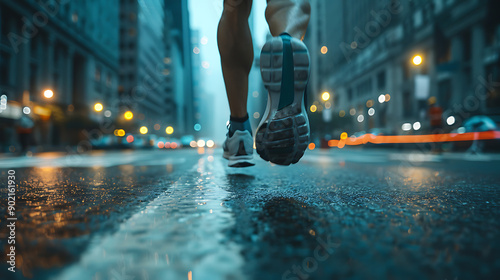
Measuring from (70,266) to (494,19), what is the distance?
31.6 metres

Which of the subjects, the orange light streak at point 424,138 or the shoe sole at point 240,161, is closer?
the shoe sole at point 240,161

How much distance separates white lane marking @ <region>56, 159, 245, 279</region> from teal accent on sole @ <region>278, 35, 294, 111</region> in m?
1.00

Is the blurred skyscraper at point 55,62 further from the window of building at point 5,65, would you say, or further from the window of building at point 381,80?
the window of building at point 381,80

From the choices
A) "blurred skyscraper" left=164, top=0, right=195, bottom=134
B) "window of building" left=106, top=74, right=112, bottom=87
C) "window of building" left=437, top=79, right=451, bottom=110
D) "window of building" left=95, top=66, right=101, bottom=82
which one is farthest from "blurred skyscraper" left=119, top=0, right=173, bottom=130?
"window of building" left=437, top=79, right=451, bottom=110

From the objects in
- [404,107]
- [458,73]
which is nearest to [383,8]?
[404,107]

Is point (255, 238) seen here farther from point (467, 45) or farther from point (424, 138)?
point (467, 45)

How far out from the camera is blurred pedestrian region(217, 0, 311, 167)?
6.77 ft

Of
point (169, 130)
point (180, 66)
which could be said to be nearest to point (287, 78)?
point (169, 130)

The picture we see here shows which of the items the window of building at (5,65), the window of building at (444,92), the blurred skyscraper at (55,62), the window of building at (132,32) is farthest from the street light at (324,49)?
the window of building at (5,65)

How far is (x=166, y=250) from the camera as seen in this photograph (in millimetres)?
787

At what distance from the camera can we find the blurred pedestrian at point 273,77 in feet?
6.77

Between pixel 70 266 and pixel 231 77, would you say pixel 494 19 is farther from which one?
pixel 70 266

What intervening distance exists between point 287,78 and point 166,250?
152 centimetres

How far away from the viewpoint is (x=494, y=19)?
25.3m
